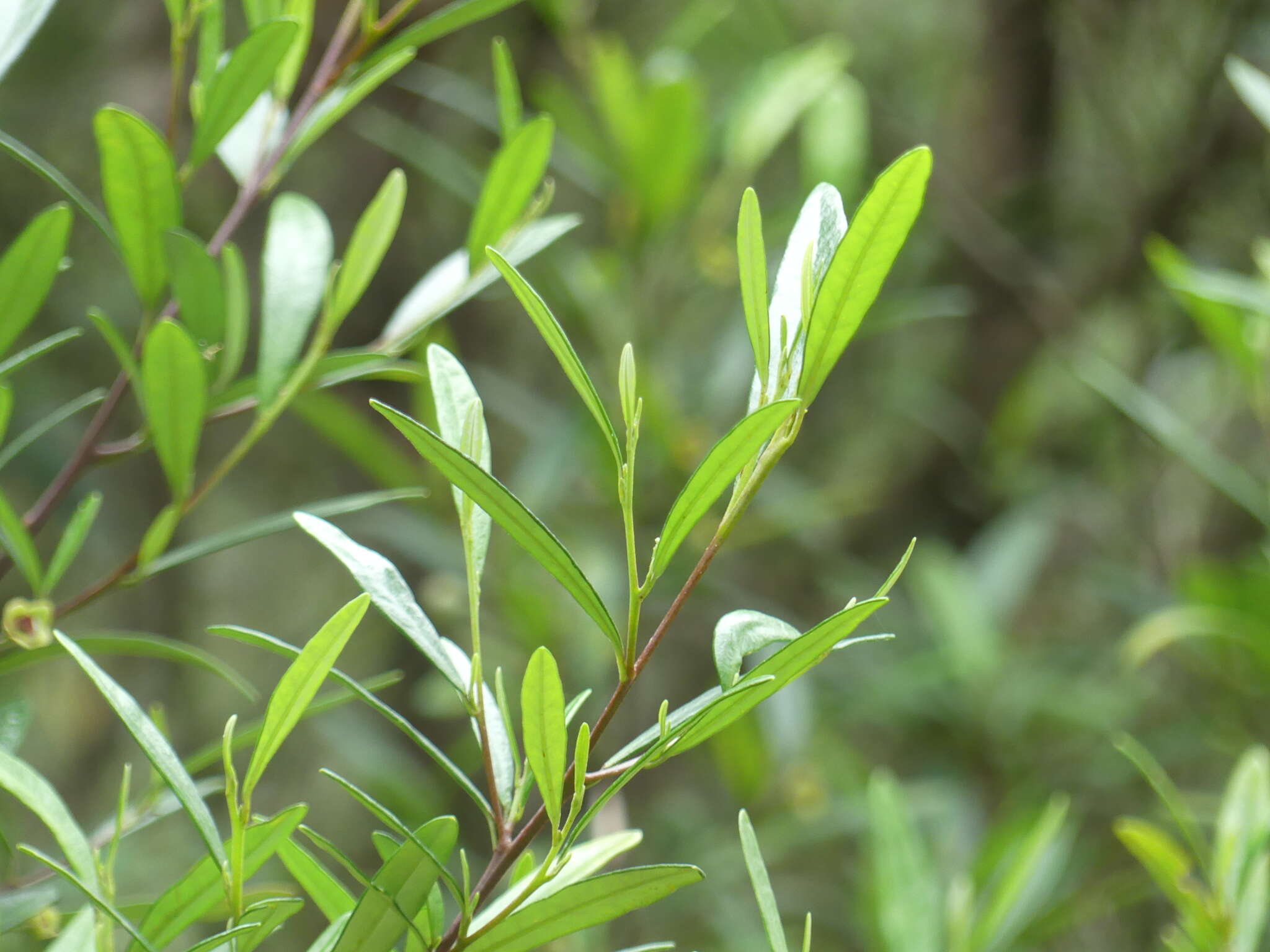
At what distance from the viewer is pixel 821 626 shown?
8.8 inches

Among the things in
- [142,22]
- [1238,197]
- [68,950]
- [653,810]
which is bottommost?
[653,810]

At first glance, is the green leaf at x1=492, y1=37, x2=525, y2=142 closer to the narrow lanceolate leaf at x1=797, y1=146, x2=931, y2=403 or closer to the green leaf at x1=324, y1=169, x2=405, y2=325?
the green leaf at x1=324, y1=169, x2=405, y2=325

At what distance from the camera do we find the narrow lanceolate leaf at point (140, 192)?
0.99ft

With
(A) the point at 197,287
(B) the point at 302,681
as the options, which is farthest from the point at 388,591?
(A) the point at 197,287

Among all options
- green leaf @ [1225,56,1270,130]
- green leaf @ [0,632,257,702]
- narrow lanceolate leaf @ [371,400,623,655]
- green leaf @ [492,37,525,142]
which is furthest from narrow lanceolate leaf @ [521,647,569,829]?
green leaf @ [1225,56,1270,130]

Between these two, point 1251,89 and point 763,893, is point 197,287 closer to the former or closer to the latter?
point 763,893

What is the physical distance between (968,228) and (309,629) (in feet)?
2.45

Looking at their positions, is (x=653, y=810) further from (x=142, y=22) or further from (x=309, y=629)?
(x=142, y=22)

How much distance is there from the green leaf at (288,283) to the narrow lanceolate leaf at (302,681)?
0.44ft

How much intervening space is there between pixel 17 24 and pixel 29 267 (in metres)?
0.06

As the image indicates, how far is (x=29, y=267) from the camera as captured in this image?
0.30m

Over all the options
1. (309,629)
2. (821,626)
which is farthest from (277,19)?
(309,629)

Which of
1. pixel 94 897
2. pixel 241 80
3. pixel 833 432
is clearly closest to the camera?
pixel 94 897

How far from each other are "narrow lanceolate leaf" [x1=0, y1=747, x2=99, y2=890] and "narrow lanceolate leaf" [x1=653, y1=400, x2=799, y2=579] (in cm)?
13
